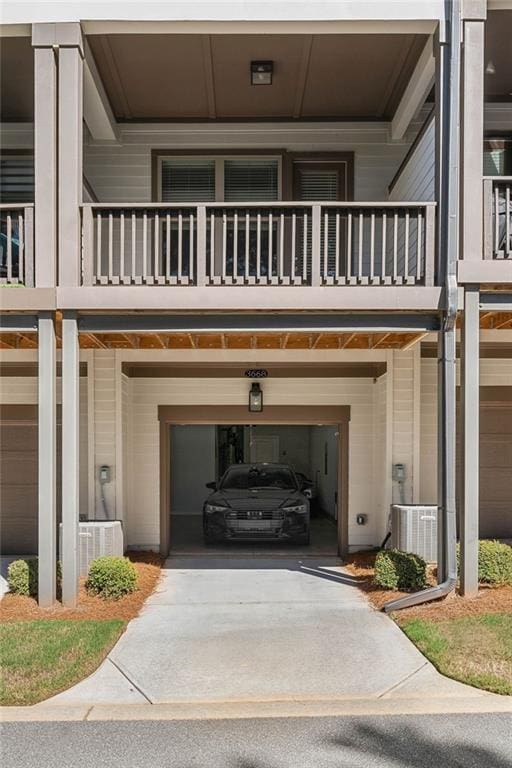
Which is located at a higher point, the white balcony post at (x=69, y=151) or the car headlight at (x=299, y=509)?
the white balcony post at (x=69, y=151)

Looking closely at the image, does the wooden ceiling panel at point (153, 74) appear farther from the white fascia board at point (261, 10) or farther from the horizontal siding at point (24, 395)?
the horizontal siding at point (24, 395)

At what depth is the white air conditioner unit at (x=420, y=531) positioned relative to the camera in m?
7.67

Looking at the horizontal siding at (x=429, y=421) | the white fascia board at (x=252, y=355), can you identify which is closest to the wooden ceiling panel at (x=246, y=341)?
the white fascia board at (x=252, y=355)

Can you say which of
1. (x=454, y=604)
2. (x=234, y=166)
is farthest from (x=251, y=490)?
(x=234, y=166)

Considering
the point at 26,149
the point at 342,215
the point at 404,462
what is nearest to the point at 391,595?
the point at 404,462

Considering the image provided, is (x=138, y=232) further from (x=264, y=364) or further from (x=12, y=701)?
(x=12, y=701)

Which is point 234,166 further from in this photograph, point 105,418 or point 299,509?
point 299,509

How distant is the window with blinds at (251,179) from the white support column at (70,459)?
3971 millimetres

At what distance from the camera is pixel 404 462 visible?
869 centimetres

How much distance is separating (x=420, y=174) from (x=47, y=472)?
589cm

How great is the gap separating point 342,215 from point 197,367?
306cm

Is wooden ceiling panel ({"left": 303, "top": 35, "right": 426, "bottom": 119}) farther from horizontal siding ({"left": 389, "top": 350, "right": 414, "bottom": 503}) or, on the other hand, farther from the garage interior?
the garage interior

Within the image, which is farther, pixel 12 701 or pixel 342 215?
pixel 342 215

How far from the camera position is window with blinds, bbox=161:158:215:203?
9.22 metres
